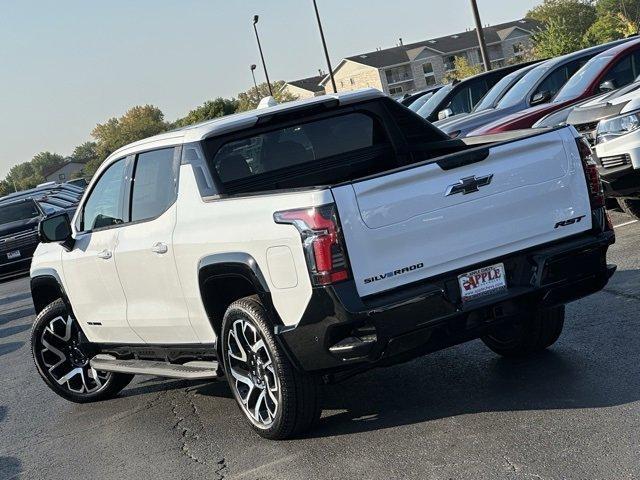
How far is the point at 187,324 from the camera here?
646 centimetres

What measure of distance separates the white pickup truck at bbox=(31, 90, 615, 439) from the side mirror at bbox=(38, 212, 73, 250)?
44cm

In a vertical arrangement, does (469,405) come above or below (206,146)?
below

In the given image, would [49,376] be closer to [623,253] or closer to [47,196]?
[623,253]

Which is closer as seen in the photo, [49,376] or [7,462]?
[7,462]

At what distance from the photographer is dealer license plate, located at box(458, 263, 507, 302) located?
17.8 feet

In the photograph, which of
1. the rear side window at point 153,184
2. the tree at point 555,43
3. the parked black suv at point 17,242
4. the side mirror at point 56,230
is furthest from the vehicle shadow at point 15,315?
the tree at point 555,43

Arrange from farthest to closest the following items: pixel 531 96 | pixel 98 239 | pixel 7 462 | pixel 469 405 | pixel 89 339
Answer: pixel 531 96
pixel 89 339
pixel 98 239
pixel 7 462
pixel 469 405

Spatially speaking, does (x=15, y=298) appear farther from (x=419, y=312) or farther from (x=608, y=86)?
(x=419, y=312)

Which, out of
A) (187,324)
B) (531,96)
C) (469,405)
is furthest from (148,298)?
(531,96)

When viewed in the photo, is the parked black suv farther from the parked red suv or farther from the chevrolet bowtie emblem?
the chevrolet bowtie emblem

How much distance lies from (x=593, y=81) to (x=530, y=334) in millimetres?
8122

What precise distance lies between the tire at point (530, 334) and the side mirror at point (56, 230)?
3158mm

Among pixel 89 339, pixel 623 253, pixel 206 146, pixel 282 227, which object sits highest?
pixel 206 146

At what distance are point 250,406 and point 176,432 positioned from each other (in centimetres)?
88
